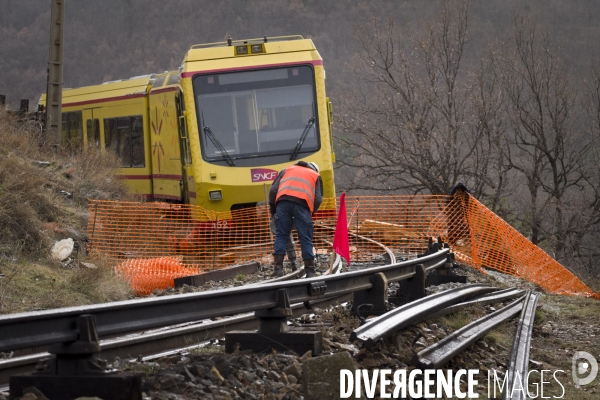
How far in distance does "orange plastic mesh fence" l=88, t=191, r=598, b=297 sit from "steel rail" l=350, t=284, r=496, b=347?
22.7ft

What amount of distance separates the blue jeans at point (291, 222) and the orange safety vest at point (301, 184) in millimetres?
148

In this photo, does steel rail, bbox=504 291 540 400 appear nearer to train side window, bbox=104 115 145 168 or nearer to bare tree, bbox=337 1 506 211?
train side window, bbox=104 115 145 168

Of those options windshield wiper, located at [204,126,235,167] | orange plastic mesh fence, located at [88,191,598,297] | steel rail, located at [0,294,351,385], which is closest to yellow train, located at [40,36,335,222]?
→ windshield wiper, located at [204,126,235,167]

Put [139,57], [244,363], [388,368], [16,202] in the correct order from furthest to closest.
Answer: [139,57] → [16,202] → [388,368] → [244,363]

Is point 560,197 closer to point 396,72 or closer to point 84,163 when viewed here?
point 396,72

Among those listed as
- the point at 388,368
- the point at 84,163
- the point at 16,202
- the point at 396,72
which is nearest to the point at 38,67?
the point at 396,72

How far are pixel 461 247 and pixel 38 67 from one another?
85056 millimetres

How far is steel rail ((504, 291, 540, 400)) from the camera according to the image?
6.31 m

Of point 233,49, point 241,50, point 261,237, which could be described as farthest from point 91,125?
point 261,237

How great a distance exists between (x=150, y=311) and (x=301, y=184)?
7.27 metres

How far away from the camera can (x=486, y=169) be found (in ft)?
115

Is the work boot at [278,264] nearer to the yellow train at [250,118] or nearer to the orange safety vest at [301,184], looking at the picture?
the orange safety vest at [301,184]

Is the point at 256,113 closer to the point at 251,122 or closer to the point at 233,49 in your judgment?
the point at 251,122

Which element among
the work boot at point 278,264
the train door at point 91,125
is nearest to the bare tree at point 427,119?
the train door at point 91,125
